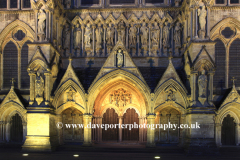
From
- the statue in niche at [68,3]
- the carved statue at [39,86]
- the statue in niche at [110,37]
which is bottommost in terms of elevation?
the carved statue at [39,86]

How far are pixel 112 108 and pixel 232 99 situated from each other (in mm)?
8600

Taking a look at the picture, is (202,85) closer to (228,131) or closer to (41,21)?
(228,131)

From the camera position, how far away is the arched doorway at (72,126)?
18750 mm

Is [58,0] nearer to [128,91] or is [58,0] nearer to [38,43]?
[38,43]

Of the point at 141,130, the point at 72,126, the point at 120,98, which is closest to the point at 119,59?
the point at 120,98

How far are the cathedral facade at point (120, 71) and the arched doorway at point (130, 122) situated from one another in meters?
0.08

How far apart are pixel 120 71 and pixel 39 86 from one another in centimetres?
540

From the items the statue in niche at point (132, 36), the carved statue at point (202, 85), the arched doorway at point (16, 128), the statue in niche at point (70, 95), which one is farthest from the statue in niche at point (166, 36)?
the arched doorway at point (16, 128)

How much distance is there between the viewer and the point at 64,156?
14.6m

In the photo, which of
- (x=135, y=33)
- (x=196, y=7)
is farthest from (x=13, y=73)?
(x=196, y=7)

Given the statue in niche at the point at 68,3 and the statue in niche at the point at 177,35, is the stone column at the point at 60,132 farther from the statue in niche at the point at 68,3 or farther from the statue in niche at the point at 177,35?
the statue in niche at the point at 177,35

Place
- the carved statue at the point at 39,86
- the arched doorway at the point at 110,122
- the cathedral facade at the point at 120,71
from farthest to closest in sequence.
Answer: the arched doorway at the point at 110,122 < the carved statue at the point at 39,86 < the cathedral facade at the point at 120,71

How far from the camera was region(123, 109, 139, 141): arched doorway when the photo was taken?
19.2m

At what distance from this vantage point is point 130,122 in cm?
1931
